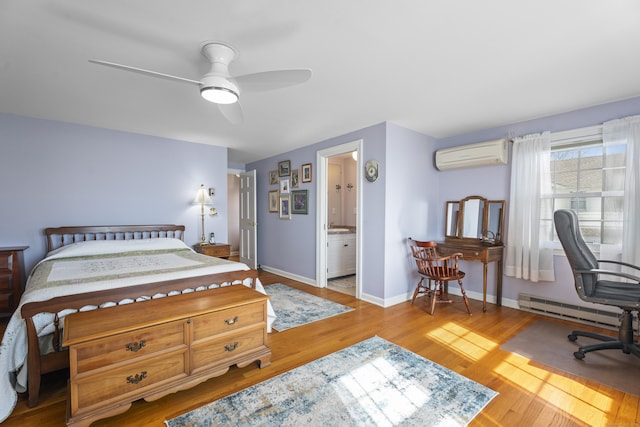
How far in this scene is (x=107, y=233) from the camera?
3879 mm

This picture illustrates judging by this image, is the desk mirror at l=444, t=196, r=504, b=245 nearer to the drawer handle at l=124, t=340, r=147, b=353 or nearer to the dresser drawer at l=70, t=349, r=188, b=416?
the dresser drawer at l=70, t=349, r=188, b=416

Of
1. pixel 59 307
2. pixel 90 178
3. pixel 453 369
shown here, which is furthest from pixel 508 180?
pixel 90 178

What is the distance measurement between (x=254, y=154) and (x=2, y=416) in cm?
459

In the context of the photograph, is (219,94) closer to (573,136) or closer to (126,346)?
(126,346)

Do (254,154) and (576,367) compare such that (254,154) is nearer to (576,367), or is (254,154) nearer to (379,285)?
(379,285)

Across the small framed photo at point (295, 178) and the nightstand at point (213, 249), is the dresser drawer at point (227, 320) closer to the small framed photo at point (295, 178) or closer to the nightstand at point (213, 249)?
the nightstand at point (213, 249)

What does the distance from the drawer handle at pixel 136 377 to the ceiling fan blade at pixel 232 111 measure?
6.02ft

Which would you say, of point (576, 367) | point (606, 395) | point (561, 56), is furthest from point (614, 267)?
point (561, 56)

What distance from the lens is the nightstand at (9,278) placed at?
3.07 metres

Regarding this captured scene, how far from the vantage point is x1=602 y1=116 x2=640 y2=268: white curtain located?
2701 millimetres

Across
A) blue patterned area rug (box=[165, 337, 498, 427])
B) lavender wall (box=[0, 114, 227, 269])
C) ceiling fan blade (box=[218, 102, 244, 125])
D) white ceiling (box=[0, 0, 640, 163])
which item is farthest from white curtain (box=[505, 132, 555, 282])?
lavender wall (box=[0, 114, 227, 269])

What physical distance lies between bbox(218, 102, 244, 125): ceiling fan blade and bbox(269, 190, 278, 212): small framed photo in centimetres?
318

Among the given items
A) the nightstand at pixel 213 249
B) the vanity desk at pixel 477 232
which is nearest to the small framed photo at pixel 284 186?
the nightstand at pixel 213 249

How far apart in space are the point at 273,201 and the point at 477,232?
3.57 metres
